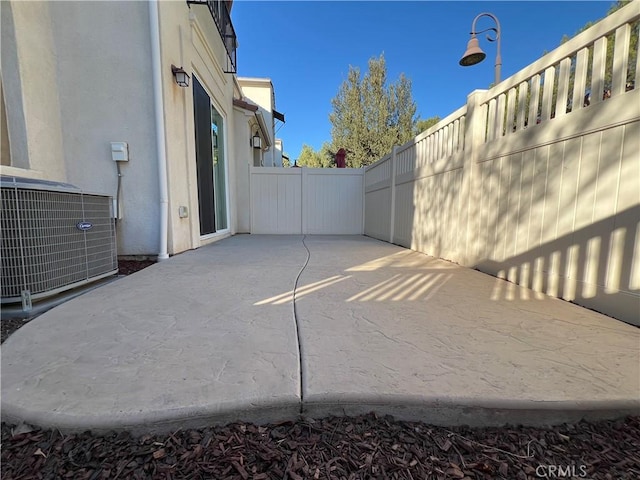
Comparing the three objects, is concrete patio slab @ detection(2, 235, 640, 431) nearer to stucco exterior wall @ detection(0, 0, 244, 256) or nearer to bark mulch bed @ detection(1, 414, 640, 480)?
bark mulch bed @ detection(1, 414, 640, 480)

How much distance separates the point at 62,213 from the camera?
2.22 meters

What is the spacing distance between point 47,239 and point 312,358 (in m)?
2.02

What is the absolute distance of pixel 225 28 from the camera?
664cm

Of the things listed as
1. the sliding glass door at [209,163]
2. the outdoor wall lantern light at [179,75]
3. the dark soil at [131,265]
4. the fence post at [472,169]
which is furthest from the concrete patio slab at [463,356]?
the sliding glass door at [209,163]

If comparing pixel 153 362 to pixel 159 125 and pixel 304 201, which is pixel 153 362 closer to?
pixel 159 125

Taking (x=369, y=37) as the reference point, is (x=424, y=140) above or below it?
below

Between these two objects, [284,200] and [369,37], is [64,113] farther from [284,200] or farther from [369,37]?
[369,37]

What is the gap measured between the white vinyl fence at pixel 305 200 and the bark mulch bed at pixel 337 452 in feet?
23.8

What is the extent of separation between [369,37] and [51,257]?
571 inches

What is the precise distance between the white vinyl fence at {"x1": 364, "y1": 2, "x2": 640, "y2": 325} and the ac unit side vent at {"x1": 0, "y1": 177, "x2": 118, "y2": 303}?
3318mm

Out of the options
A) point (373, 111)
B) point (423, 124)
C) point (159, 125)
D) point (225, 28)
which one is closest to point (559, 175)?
point (159, 125)

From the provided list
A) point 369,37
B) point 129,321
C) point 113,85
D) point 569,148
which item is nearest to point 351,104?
point 369,37

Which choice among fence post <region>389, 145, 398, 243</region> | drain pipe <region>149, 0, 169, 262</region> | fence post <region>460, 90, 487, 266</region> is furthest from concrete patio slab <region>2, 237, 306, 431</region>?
fence post <region>389, 145, 398, 243</region>

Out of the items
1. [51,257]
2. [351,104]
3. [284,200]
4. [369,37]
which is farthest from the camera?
[351,104]
